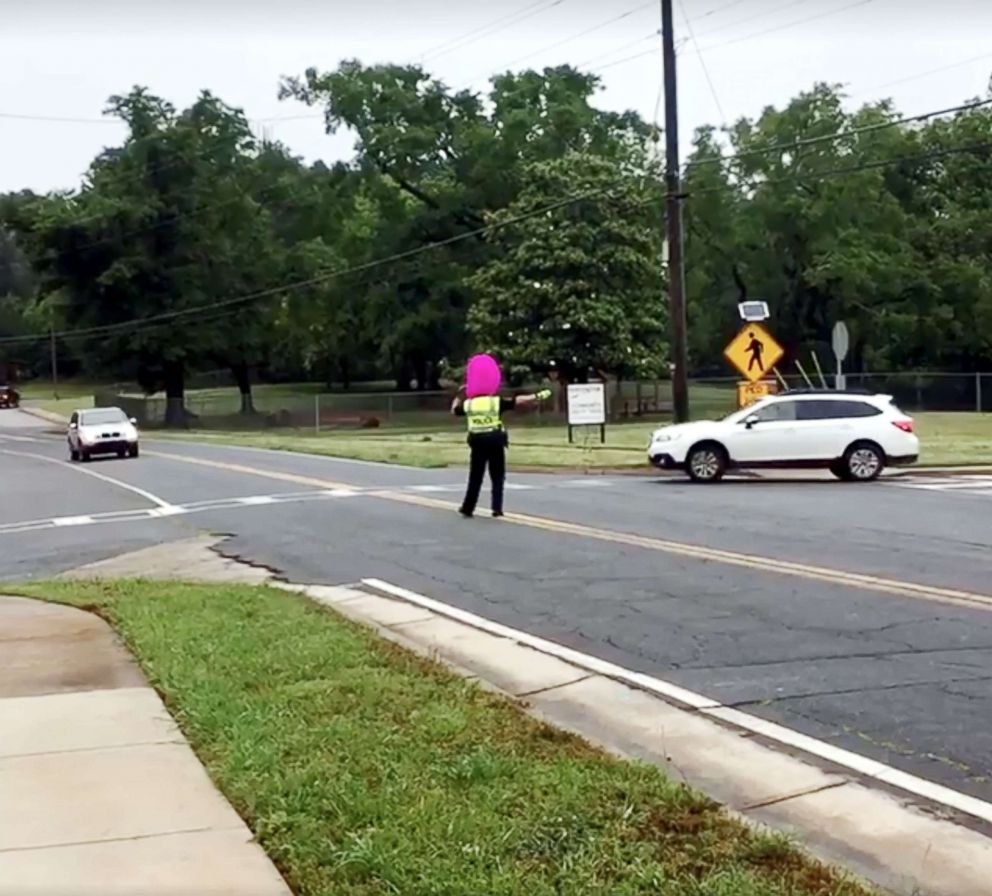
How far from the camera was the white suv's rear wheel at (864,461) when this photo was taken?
24.4 metres

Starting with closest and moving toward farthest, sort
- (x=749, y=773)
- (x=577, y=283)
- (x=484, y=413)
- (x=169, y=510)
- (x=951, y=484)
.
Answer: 1. (x=749, y=773)
2. (x=484, y=413)
3. (x=169, y=510)
4. (x=951, y=484)
5. (x=577, y=283)

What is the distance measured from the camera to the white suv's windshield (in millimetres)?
40094

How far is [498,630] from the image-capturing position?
10.3 m

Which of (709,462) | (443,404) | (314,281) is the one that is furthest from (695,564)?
(314,281)

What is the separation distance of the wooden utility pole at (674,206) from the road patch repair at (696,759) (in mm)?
20273

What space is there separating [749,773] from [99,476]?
88.9 ft

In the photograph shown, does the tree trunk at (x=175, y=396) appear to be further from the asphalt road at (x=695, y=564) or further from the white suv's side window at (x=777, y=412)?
the white suv's side window at (x=777, y=412)

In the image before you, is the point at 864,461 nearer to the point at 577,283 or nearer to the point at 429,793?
the point at 429,793

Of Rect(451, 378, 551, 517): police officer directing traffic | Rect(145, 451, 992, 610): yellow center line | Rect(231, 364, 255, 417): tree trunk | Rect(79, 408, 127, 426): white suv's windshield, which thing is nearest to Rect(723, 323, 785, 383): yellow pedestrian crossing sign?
Rect(145, 451, 992, 610): yellow center line

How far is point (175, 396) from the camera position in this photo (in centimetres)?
7231

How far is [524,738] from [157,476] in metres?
24.8

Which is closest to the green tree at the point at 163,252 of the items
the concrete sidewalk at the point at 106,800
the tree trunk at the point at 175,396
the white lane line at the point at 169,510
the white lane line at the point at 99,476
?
the tree trunk at the point at 175,396

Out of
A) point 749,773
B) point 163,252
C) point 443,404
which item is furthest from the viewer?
point 163,252

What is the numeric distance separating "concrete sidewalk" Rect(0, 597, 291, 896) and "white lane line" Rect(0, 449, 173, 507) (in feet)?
48.8
